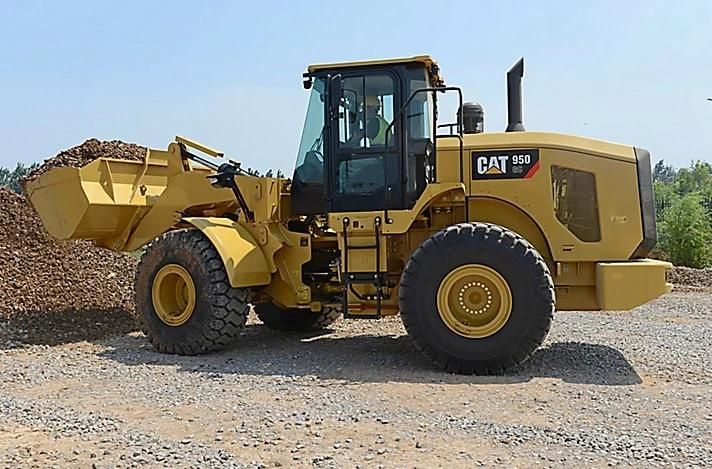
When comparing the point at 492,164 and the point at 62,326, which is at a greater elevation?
the point at 492,164

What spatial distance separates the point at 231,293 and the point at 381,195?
1.75 m

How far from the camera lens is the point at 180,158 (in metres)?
9.27

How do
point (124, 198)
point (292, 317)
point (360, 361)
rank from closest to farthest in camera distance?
point (360, 361), point (124, 198), point (292, 317)

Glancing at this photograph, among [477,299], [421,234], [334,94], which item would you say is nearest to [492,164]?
[421,234]

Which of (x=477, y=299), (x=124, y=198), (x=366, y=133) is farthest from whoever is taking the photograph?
(x=124, y=198)

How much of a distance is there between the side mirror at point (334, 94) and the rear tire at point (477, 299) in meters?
1.65

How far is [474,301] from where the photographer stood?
696cm

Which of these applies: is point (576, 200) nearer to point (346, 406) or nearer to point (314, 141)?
point (314, 141)

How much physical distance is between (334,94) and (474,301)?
93.3 inches

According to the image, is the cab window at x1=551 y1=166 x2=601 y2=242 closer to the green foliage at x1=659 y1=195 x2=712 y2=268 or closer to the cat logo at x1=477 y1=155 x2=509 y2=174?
the cat logo at x1=477 y1=155 x2=509 y2=174

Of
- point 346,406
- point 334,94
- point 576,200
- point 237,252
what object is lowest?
point 346,406

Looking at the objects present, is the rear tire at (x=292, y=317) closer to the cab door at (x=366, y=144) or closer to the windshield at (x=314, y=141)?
the windshield at (x=314, y=141)

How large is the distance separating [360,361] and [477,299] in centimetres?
132

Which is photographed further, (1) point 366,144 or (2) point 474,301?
(1) point 366,144
